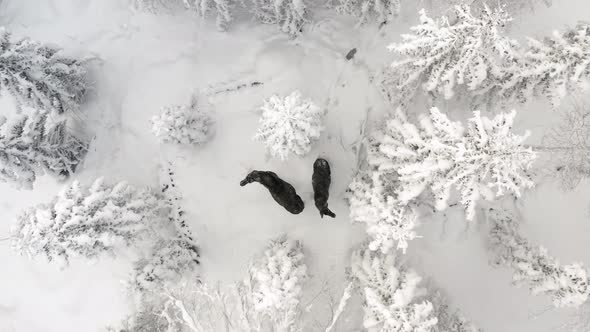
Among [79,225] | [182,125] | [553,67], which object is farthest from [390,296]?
[182,125]

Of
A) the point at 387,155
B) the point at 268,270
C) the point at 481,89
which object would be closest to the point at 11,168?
the point at 268,270

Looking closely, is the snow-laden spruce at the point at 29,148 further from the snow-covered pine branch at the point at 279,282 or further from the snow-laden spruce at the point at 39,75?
the snow-covered pine branch at the point at 279,282

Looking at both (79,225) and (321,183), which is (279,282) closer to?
(321,183)

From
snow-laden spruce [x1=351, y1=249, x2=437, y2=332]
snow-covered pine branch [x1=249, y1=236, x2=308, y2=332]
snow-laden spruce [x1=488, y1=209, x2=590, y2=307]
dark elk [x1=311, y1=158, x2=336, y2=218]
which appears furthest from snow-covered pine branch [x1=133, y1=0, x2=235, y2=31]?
snow-laden spruce [x1=488, y1=209, x2=590, y2=307]

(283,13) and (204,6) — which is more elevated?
(283,13)

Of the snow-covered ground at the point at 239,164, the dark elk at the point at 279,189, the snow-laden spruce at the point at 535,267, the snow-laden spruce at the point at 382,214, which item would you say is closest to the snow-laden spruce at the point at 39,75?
the snow-covered ground at the point at 239,164

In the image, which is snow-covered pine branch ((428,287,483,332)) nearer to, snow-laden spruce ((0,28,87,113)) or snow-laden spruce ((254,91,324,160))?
snow-laden spruce ((254,91,324,160))
